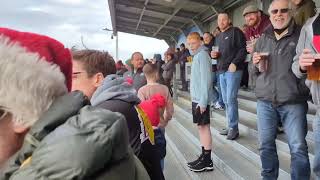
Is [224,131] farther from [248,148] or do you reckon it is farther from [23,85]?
[23,85]

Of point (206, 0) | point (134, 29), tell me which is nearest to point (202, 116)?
point (206, 0)

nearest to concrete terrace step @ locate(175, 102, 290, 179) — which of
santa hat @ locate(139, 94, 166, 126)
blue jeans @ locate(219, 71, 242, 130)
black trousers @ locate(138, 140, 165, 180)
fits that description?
blue jeans @ locate(219, 71, 242, 130)

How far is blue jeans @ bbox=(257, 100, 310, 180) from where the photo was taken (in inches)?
137

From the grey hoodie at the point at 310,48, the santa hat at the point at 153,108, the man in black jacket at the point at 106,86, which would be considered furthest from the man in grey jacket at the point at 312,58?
the man in black jacket at the point at 106,86

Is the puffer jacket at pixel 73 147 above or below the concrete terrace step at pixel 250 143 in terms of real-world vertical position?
above

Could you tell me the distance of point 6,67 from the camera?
969 mm

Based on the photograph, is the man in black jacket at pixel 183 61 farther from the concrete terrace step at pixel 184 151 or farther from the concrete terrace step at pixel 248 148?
the concrete terrace step at pixel 248 148

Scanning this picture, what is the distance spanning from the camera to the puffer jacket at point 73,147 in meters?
0.83

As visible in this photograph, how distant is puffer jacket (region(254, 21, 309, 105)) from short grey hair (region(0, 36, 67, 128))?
2.89 m

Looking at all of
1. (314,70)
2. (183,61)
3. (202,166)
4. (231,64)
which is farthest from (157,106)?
(183,61)

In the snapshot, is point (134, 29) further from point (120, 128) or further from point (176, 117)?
point (120, 128)

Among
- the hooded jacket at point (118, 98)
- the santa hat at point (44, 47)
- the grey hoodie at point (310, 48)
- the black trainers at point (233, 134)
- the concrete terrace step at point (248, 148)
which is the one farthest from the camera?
the black trainers at point (233, 134)

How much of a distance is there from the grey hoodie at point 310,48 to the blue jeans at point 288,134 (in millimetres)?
363

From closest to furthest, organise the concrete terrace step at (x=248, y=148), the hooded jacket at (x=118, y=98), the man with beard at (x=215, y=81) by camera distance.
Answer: the hooded jacket at (x=118, y=98)
the concrete terrace step at (x=248, y=148)
the man with beard at (x=215, y=81)
